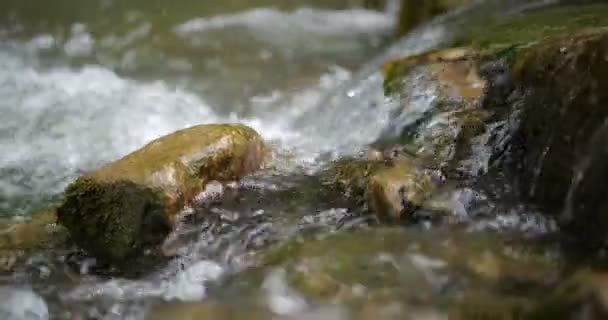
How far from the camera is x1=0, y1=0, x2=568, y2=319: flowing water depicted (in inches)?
128

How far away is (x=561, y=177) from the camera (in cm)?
319

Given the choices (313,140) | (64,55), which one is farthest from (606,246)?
(64,55)

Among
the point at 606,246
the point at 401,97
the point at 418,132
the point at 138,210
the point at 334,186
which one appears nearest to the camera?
the point at 606,246

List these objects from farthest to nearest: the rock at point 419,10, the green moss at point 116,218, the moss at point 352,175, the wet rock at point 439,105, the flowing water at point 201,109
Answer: the rock at point 419,10 < the wet rock at point 439,105 < the moss at point 352,175 < the green moss at point 116,218 < the flowing water at point 201,109

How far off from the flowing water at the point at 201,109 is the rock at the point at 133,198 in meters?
0.14

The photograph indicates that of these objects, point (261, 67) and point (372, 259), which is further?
point (261, 67)

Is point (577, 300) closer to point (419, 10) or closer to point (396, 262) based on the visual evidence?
point (396, 262)

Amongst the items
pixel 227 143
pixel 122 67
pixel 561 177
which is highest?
pixel 122 67

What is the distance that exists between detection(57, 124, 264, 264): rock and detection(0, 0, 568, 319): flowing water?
140 mm

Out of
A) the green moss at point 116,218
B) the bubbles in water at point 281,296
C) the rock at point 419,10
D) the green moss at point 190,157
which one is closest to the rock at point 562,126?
the bubbles in water at point 281,296

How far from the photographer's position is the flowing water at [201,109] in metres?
3.24

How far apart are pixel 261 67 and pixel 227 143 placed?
130 inches

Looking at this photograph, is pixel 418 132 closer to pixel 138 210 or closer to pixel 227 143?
pixel 227 143

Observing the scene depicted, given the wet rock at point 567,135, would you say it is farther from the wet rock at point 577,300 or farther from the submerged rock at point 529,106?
the wet rock at point 577,300
